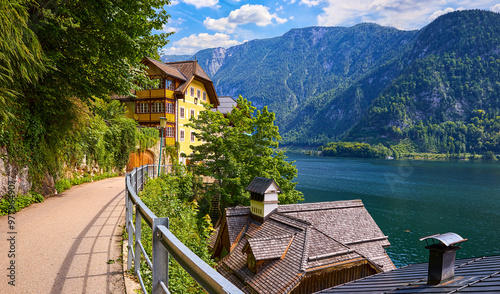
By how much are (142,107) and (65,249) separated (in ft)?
96.1

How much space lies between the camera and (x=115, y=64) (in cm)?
1039

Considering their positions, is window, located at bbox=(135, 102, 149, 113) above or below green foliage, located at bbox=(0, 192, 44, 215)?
above

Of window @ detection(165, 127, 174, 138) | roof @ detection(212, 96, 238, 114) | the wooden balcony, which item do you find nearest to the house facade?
window @ detection(165, 127, 174, 138)

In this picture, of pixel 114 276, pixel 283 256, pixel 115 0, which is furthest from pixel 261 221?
pixel 114 276

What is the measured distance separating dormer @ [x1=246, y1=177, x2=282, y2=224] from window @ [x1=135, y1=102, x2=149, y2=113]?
671 inches

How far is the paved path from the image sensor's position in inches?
164

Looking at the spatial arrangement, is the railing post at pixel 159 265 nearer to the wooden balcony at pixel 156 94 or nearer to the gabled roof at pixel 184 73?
the gabled roof at pixel 184 73

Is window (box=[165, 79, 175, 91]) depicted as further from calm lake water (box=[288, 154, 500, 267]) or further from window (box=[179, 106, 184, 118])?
calm lake water (box=[288, 154, 500, 267])

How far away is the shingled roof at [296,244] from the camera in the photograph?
587 inches

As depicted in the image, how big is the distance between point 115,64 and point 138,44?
1.13m

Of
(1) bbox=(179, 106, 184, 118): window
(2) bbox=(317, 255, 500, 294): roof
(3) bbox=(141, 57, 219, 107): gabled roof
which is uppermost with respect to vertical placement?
(3) bbox=(141, 57, 219, 107): gabled roof

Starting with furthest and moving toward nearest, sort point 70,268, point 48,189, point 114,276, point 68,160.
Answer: point 68,160 → point 48,189 → point 70,268 → point 114,276

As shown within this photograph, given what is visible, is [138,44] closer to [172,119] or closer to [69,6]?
[69,6]

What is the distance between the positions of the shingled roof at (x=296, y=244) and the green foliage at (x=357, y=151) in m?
141
